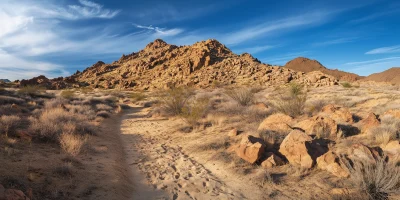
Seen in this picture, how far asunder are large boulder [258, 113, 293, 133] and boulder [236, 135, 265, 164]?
1620 millimetres

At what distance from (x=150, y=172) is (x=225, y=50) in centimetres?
5213

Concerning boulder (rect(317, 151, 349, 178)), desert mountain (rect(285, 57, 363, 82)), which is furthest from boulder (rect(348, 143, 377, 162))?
desert mountain (rect(285, 57, 363, 82))

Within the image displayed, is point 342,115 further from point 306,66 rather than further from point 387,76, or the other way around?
point 387,76

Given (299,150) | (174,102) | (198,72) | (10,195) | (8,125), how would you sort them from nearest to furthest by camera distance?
1. (10,195)
2. (299,150)
3. (8,125)
4. (174,102)
5. (198,72)

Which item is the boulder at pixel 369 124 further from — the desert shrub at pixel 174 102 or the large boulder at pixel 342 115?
the desert shrub at pixel 174 102

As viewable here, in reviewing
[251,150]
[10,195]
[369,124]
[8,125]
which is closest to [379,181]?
[251,150]

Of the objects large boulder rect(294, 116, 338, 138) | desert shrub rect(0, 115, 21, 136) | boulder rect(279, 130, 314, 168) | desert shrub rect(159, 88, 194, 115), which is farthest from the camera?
desert shrub rect(159, 88, 194, 115)

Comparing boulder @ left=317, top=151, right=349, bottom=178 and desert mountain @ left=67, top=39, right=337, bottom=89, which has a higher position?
desert mountain @ left=67, top=39, right=337, bottom=89

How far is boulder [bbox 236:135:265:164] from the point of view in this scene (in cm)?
669

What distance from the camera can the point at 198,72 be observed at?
1852 inches

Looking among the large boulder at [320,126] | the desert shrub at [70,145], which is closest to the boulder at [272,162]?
the large boulder at [320,126]

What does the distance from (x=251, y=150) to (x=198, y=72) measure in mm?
40786

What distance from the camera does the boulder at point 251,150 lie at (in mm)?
6688

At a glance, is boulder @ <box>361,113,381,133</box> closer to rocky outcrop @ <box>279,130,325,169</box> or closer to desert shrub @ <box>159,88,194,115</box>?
rocky outcrop @ <box>279,130,325,169</box>
